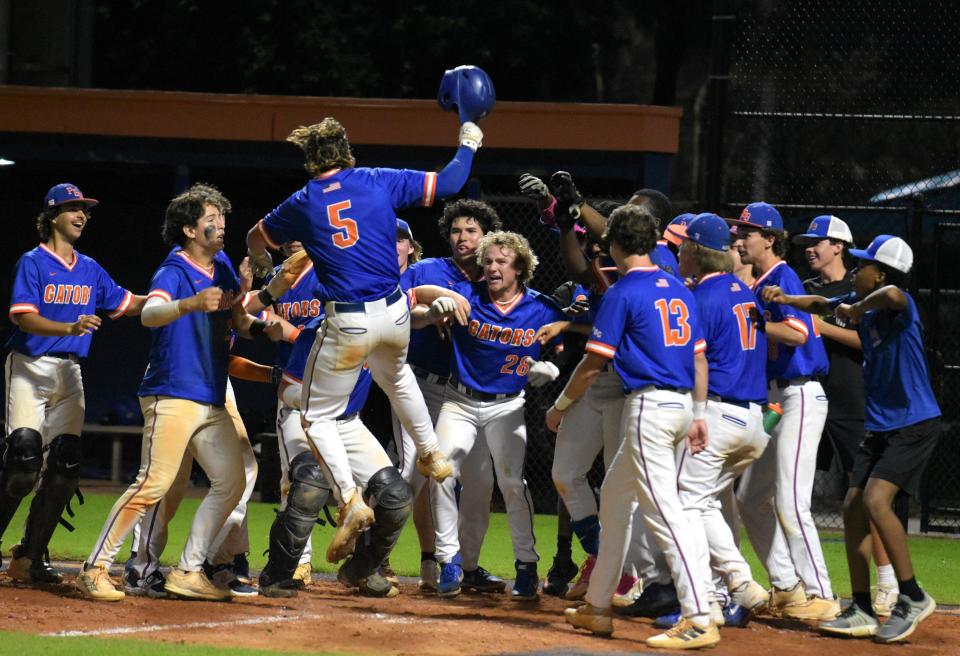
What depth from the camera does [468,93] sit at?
6977 millimetres

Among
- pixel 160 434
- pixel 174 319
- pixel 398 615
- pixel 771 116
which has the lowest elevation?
pixel 398 615

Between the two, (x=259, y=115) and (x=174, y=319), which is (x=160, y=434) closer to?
(x=174, y=319)

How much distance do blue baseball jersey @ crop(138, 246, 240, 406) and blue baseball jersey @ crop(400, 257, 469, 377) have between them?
1160 millimetres

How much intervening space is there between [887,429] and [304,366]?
290 cm

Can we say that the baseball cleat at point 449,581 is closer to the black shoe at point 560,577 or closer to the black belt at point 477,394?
the black shoe at point 560,577

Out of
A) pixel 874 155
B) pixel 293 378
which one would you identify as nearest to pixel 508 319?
pixel 293 378

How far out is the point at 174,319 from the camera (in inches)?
274

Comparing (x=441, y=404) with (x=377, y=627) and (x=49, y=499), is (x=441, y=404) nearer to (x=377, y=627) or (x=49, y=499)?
(x=377, y=627)

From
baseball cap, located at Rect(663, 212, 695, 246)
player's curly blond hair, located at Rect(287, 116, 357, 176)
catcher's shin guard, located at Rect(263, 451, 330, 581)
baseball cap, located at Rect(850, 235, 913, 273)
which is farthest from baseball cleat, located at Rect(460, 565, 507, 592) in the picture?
baseball cap, located at Rect(850, 235, 913, 273)

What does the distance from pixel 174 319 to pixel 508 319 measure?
1.78m

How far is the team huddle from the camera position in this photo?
255 inches

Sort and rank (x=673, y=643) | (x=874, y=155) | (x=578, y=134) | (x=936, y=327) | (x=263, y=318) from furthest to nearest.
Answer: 1. (x=874, y=155)
2. (x=578, y=134)
3. (x=936, y=327)
4. (x=263, y=318)
5. (x=673, y=643)

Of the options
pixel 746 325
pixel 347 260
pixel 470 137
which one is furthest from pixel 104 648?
pixel 746 325

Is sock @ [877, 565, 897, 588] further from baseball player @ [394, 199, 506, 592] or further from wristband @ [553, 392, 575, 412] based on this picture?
baseball player @ [394, 199, 506, 592]
